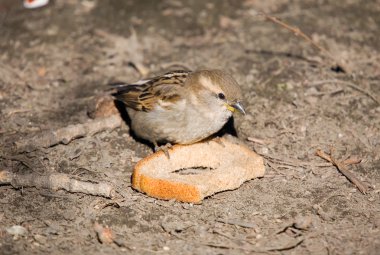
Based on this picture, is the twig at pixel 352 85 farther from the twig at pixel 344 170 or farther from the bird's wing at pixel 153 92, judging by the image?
the bird's wing at pixel 153 92

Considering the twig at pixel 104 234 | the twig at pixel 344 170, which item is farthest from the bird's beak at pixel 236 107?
the twig at pixel 104 234

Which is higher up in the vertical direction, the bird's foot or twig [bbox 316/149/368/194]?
the bird's foot

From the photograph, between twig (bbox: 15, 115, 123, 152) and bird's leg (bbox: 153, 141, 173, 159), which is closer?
bird's leg (bbox: 153, 141, 173, 159)

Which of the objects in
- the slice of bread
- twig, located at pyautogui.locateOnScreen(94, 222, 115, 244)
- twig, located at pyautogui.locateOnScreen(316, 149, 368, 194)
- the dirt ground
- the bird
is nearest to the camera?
twig, located at pyautogui.locateOnScreen(94, 222, 115, 244)

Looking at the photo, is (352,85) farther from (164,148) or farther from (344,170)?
(164,148)

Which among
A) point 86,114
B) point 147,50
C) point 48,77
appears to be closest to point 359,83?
point 147,50

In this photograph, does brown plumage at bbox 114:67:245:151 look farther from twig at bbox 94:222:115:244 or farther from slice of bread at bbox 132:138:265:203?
twig at bbox 94:222:115:244

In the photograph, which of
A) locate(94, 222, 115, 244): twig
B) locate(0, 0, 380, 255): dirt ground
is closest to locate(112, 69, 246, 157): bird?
locate(0, 0, 380, 255): dirt ground

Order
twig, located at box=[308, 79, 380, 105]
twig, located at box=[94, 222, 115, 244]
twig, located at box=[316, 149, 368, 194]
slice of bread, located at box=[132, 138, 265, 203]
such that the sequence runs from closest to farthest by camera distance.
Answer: twig, located at box=[94, 222, 115, 244]
slice of bread, located at box=[132, 138, 265, 203]
twig, located at box=[316, 149, 368, 194]
twig, located at box=[308, 79, 380, 105]
